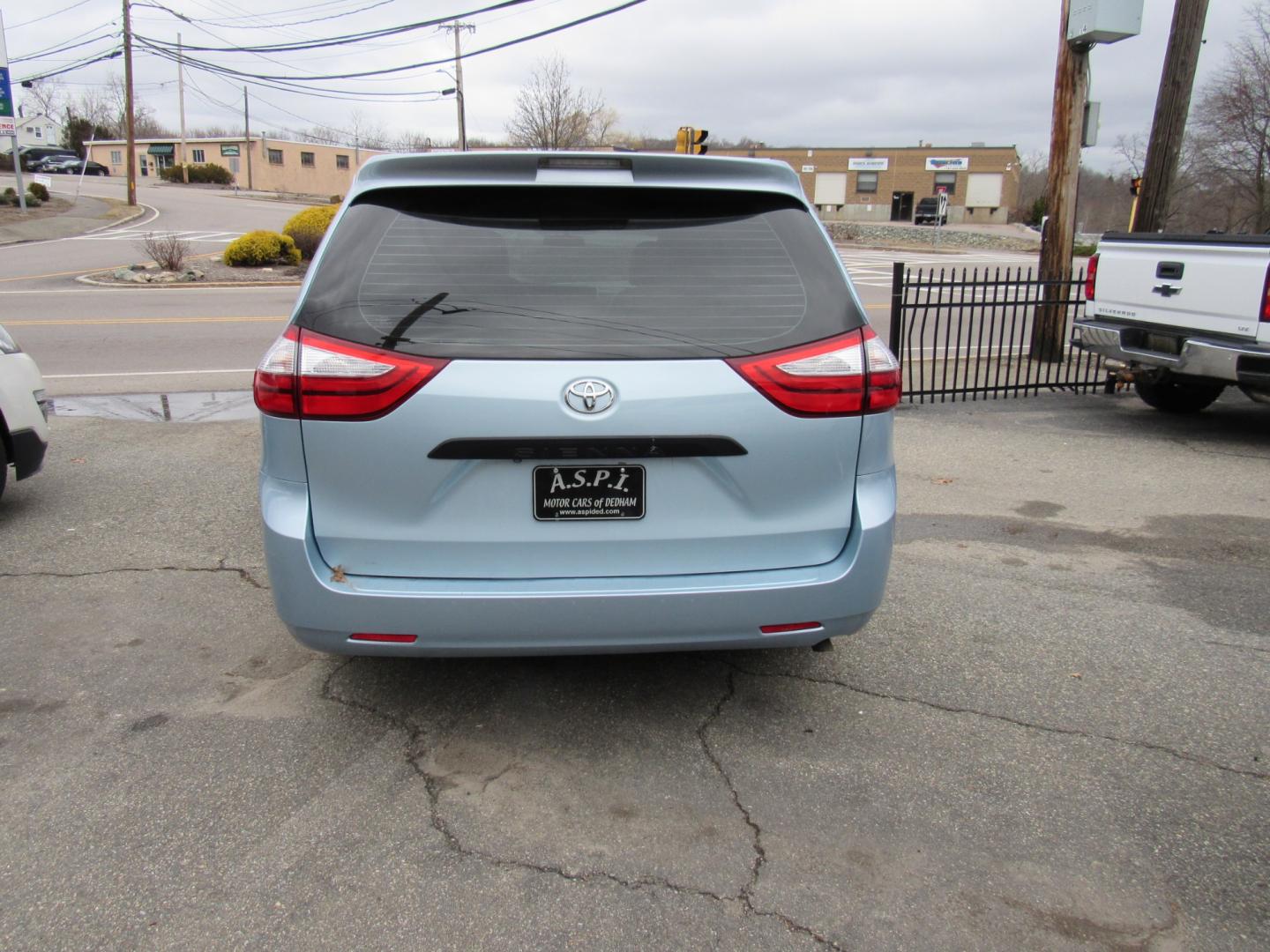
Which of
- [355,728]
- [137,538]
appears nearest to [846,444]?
[355,728]

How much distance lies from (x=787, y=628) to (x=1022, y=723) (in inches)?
41.3

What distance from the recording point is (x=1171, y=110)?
10.0 metres

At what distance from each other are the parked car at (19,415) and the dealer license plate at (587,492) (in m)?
3.97

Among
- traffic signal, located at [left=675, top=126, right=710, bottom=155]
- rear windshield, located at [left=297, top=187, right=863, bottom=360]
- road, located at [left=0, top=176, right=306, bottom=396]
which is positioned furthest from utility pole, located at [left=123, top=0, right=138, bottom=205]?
rear windshield, located at [left=297, top=187, right=863, bottom=360]

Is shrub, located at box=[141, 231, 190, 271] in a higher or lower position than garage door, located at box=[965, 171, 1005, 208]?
lower

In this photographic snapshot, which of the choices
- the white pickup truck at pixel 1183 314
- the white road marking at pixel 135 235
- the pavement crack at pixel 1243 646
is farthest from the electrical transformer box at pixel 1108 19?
the white road marking at pixel 135 235

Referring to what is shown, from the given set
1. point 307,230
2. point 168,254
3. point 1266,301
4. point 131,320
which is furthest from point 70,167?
point 1266,301

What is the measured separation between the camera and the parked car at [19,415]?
17.3 feet

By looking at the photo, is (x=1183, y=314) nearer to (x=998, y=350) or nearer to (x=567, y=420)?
(x=998, y=350)

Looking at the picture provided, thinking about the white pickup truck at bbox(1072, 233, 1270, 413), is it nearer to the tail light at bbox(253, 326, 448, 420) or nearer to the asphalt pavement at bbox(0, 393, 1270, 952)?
the asphalt pavement at bbox(0, 393, 1270, 952)

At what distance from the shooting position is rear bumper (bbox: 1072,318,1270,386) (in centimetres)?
683

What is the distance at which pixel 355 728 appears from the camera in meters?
3.28

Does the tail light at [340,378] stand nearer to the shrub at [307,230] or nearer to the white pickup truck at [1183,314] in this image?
the white pickup truck at [1183,314]

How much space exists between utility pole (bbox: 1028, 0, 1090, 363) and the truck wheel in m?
1.71
